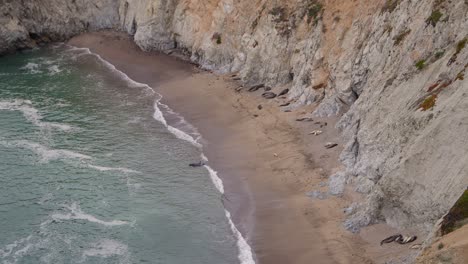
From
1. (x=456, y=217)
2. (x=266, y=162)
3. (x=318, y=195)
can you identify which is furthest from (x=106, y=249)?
(x=456, y=217)

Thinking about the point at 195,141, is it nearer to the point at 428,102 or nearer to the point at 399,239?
the point at 428,102

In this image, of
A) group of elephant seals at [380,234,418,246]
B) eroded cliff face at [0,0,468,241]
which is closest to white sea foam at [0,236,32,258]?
eroded cliff face at [0,0,468,241]

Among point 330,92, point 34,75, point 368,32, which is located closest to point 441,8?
point 368,32

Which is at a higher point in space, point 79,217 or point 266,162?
point 266,162

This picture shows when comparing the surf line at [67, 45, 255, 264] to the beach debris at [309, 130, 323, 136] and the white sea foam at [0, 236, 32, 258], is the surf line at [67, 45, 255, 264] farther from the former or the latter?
the white sea foam at [0, 236, 32, 258]

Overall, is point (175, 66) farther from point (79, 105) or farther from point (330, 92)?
point (330, 92)

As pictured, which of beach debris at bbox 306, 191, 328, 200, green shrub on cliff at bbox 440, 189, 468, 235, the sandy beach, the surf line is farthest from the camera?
beach debris at bbox 306, 191, 328, 200

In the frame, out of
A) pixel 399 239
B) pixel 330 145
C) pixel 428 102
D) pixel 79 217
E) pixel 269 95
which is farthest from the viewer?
pixel 269 95

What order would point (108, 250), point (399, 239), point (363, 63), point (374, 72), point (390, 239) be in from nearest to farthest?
1. point (399, 239)
2. point (390, 239)
3. point (108, 250)
4. point (374, 72)
5. point (363, 63)

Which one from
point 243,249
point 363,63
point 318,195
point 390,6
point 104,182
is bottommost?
point 104,182
